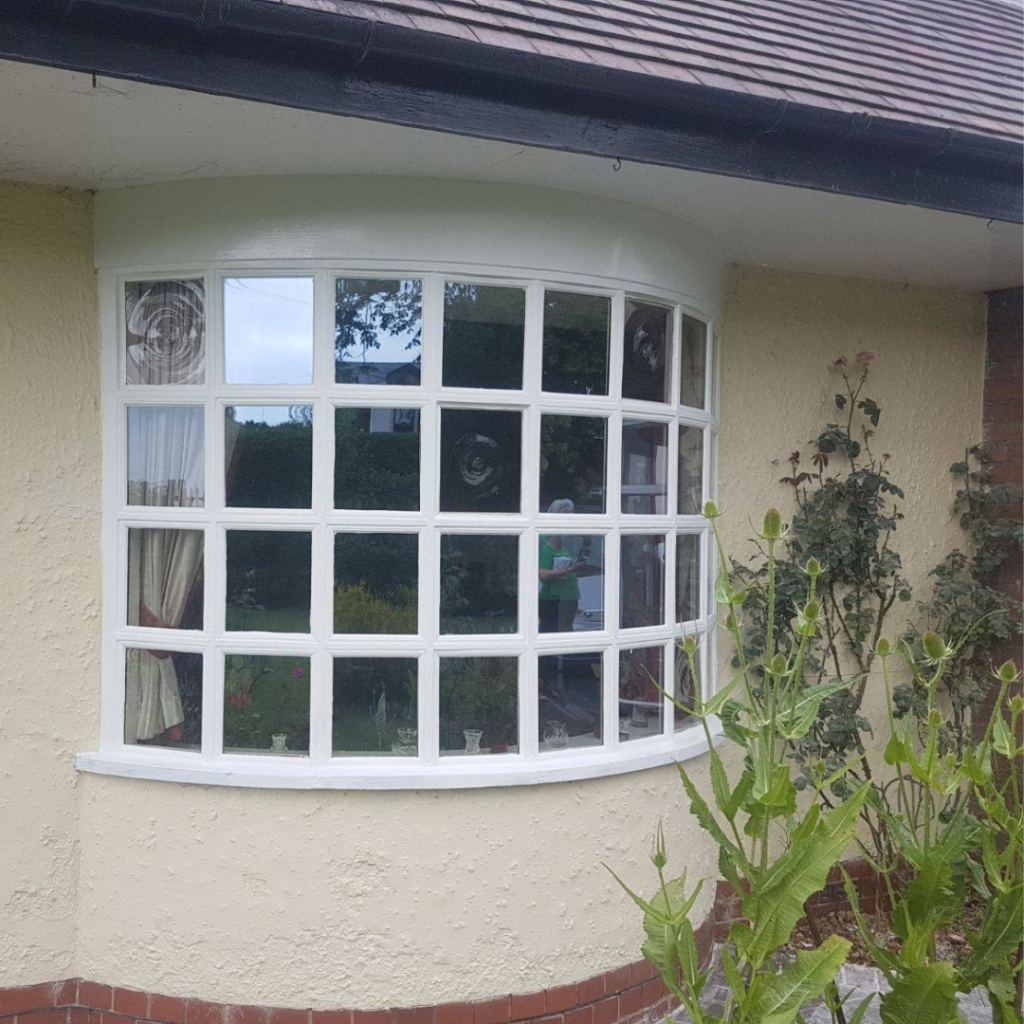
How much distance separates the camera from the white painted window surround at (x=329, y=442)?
354 cm

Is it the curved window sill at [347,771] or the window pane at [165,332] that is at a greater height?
the window pane at [165,332]

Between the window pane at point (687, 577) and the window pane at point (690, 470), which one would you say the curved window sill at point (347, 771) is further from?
the window pane at point (690, 470)

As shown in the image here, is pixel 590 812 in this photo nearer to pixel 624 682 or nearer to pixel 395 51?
pixel 624 682

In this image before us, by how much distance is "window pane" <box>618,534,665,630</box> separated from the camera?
396 centimetres

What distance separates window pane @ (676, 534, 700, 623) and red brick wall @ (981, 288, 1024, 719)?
2.06m

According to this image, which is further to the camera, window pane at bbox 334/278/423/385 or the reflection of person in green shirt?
the reflection of person in green shirt

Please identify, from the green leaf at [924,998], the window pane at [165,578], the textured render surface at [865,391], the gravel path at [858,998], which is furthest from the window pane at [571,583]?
the green leaf at [924,998]

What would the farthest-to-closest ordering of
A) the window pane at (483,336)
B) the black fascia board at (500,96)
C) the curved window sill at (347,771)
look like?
the window pane at (483,336)
the curved window sill at (347,771)
the black fascia board at (500,96)

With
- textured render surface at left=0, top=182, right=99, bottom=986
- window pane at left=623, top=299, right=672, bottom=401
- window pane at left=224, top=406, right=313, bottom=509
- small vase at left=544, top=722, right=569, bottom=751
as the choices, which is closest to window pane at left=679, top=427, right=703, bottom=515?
window pane at left=623, top=299, right=672, bottom=401

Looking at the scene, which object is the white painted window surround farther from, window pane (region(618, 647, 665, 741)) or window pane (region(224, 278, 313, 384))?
window pane (region(618, 647, 665, 741))

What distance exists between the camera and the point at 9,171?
354cm

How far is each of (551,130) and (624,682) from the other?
2.13m

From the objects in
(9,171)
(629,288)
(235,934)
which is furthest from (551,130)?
(235,934)

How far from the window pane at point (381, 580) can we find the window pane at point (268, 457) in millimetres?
256
